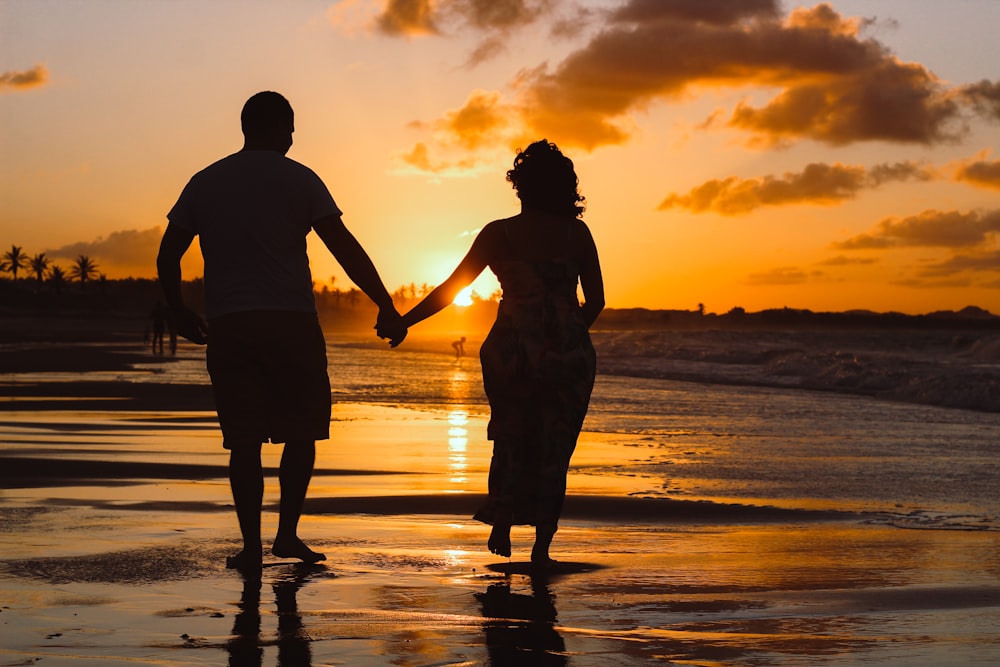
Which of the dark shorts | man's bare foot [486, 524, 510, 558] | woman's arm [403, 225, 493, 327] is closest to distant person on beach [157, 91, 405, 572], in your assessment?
the dark shorts

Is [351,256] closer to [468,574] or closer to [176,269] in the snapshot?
[176,269]

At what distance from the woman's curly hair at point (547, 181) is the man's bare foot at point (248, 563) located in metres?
1.94

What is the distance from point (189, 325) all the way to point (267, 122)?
0.92 m

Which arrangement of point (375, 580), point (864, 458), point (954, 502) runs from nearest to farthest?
point (375, 580) < point (954, 502) < point (864, 458)

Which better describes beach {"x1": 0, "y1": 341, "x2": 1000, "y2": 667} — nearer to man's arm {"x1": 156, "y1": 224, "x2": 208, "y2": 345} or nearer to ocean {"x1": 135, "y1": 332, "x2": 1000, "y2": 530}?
ocean {"x1": 135, "y1": 332, "x2": 1000, "y2": 530}

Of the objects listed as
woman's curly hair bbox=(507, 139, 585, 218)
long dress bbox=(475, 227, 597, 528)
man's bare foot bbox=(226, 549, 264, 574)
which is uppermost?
woman's curly hair bbox=(507, 139, 585, 218)

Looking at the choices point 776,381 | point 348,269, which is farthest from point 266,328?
point 776,381

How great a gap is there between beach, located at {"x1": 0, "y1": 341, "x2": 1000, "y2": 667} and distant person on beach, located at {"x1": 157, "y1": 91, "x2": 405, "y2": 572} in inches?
14.7

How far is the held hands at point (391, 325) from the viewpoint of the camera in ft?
18.5

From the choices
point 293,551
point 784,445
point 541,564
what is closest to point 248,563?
point 293,551

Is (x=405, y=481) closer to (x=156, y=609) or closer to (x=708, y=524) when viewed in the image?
(x=708, y=524)

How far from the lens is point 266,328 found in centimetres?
487

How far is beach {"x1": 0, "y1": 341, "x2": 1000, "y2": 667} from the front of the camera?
3.59 m

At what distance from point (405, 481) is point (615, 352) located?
A: 123 feet
